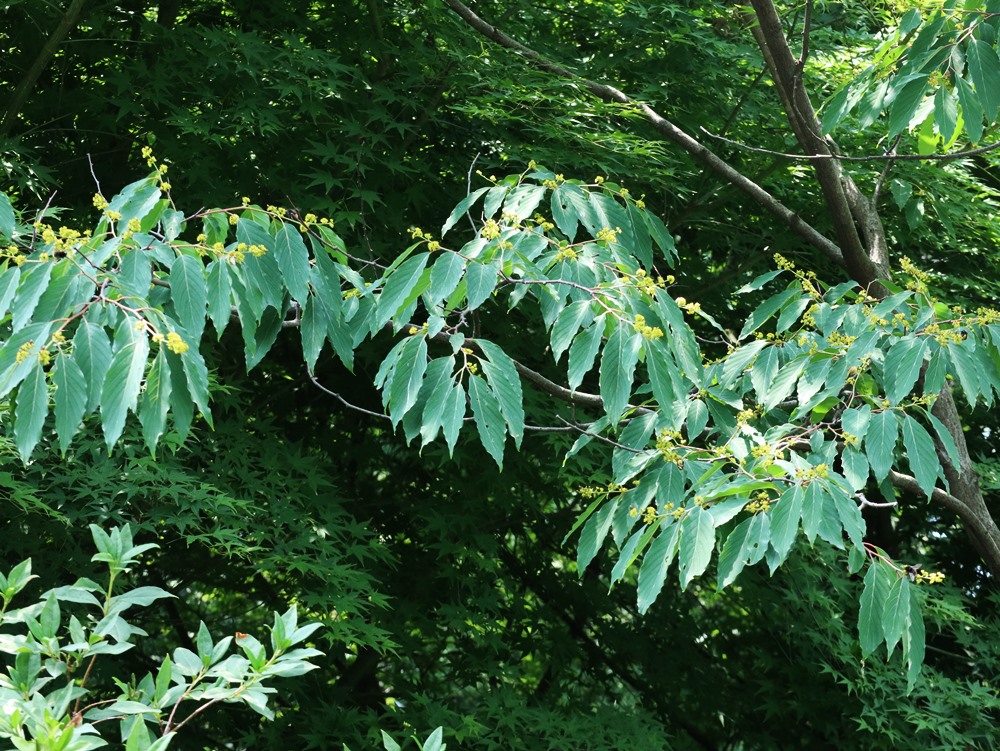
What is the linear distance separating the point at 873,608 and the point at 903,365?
0.58 m

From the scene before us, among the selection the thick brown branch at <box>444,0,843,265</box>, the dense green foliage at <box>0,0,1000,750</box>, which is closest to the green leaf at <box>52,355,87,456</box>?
the dense green foliage at <box>0,0,1000,750</box>

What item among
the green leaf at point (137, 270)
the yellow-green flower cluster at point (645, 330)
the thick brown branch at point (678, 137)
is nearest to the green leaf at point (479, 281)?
the yellow-green flower cluster at point (645, 330)

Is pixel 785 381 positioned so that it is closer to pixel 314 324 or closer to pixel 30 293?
pixel 314 324

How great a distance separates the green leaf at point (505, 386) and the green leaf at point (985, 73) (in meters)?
1.04

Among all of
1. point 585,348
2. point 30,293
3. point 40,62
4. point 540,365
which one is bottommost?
point 540,365

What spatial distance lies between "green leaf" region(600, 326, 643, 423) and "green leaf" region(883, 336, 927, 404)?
0.75 meters

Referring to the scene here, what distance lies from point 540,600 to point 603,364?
3420 mm

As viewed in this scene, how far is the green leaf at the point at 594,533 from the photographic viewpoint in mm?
1986

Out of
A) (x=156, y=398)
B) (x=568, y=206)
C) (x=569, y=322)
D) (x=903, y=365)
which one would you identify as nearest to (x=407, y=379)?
(x=569, y=322)

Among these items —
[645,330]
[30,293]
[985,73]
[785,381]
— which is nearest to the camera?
[30,293]

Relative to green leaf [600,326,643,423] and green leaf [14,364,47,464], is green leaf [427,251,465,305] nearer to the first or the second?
green leaf [600,326,643,423]

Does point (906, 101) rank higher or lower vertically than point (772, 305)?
higher

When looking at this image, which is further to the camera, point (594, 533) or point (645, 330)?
point (594, 533)

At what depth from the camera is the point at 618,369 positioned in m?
1.52
